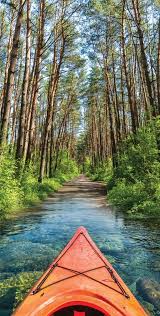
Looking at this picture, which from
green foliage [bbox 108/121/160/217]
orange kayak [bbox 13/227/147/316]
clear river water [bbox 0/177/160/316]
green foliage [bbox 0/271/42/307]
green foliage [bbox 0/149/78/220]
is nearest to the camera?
orange kayak [bbox 13/227/147/316]

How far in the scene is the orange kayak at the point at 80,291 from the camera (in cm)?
424

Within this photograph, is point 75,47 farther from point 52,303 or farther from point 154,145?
point 52,303

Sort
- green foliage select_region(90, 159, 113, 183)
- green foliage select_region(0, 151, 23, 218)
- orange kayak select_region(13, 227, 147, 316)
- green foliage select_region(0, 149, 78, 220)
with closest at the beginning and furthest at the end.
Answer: orange kayak select_region(13, 227, 147, 316) → green foliage select_region(0, 151, 23, 218) → green foliage select_region(0, 149, 78, 220) → green foliage select_region(90, 159, 113, 183)

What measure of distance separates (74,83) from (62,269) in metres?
39.8

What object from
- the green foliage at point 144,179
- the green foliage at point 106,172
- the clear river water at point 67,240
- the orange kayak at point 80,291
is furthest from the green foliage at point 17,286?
the green foliage at point 106,172

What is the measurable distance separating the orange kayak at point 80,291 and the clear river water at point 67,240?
1093 millimetres

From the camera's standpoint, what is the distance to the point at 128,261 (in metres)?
8.37

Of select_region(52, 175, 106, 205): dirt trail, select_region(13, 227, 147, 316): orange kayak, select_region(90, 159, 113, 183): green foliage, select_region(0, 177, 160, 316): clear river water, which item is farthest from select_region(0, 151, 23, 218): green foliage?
select_region(90, 159, 113, 183): green foliage

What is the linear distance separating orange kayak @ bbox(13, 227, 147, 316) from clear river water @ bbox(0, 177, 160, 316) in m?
1.09

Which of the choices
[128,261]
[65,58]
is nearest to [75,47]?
[65,58]

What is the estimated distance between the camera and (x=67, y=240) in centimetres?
1043

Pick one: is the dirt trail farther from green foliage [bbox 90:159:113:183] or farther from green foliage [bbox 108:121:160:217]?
green foliage [bbox 90:159:113:183]

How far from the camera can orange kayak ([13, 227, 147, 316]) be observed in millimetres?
4238

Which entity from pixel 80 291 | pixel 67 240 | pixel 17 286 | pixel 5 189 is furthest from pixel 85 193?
pixel 80 291
